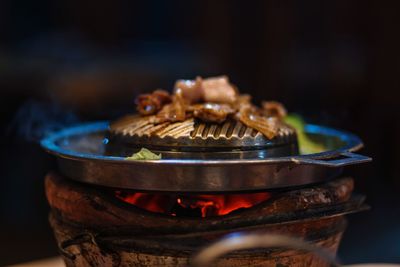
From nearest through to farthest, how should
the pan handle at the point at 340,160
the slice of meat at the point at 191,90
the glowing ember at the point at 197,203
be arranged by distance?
the pan handle at the point at 340,160 < the glowing ember at the point at 197,203 < the slice of meat at the point at 191,90

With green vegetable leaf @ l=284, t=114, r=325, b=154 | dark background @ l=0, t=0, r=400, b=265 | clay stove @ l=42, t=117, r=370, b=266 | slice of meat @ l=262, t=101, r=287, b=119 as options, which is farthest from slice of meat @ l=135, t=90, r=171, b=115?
dark background @ l=0, t=0, r=400, b=265

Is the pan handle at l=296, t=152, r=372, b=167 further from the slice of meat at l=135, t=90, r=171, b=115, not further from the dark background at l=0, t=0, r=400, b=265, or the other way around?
the dark background at l=0, t=0, r=400, b=265

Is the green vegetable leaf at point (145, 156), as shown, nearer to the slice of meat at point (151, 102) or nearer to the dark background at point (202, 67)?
the slice of meat at point (151, 102)

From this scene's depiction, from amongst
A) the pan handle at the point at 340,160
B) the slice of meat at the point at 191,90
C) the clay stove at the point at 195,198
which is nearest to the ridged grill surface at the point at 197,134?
the clay stove at the point at 195,198

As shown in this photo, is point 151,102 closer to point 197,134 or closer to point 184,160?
point 197,134

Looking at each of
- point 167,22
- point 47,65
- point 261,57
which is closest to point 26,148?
point 47,65

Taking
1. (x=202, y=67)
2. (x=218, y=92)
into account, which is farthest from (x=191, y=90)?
(x=202, y=67)
